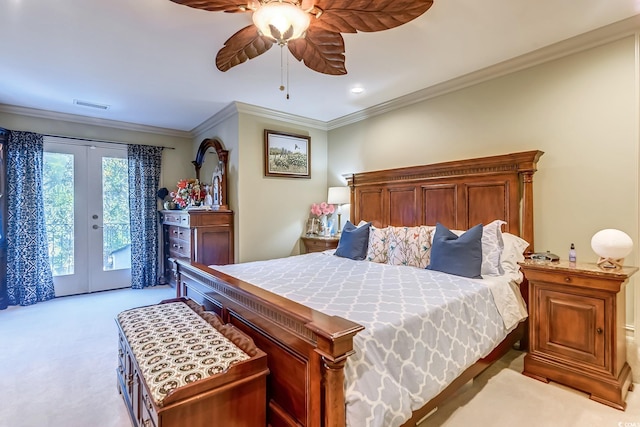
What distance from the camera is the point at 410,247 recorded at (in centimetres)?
296

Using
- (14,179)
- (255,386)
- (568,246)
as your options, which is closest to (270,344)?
(255,386)

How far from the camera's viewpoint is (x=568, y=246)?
258cm

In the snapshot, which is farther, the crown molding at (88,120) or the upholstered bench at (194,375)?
the crown molding at (88,120)

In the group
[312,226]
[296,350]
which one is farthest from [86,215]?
[296,350]

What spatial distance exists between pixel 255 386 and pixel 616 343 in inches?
89.3

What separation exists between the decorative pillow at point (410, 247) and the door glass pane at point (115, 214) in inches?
167

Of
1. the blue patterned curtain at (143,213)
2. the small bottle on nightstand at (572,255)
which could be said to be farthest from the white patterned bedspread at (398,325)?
the blue patterned curtain at (143,213)

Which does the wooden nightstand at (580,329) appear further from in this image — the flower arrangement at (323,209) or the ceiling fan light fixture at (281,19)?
the flower arrangement at (323,209)

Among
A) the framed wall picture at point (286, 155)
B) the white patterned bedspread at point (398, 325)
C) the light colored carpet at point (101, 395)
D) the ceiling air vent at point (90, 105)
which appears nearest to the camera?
the white patterned bedspread at point (398, 325)

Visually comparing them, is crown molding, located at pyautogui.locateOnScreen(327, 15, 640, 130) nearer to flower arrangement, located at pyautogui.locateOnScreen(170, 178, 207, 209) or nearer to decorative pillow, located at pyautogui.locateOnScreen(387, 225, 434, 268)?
decorative pillow, located at pyautogui.locateOnScreen(387, 225, 434, 268)

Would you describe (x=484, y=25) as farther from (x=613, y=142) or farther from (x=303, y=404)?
Answer: (x=303, y=404)

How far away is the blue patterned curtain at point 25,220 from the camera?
4062mm

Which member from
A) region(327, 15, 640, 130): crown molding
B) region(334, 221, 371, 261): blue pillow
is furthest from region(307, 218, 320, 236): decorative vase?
region(327, 15, 640, 130): crown molding

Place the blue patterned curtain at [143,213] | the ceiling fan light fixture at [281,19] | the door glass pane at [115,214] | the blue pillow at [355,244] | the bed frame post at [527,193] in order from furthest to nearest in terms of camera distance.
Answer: the blue patterned curtain at [143,213]
the door glass pane at [115,214]
the blue pillow at [355,244]
the bed frame post at [527,193]
the ceiling fan light fixture at [281,19]
